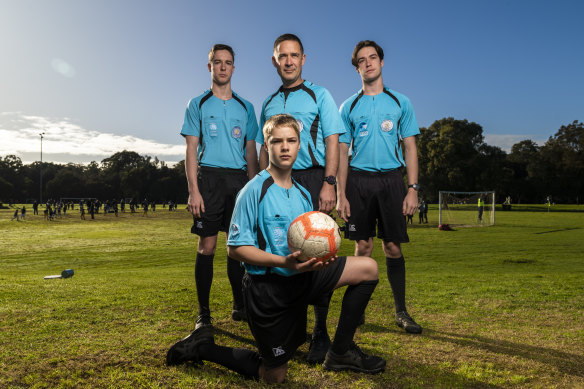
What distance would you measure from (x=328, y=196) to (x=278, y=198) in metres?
0.79

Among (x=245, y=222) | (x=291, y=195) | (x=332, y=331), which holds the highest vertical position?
(x=291, y=195)

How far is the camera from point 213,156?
4.45m

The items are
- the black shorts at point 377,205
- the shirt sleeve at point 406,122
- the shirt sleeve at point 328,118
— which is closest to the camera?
the shirt sleeve at point 328,118

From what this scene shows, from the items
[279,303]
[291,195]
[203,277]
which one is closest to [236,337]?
[203,277]

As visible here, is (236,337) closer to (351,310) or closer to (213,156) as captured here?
(351,310)

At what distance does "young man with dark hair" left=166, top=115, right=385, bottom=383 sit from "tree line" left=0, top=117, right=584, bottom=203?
54.3 metres

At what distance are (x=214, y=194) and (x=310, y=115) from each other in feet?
4.60

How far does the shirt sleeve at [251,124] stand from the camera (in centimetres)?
468

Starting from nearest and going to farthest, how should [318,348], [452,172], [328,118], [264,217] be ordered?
[264,217]
[318,348]
[328,118]
[452,172]

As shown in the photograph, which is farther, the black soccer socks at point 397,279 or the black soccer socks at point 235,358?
the black soccer socks at point 397,279

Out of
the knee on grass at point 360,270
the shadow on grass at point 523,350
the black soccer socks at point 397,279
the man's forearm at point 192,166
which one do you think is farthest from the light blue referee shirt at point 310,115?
the shadow on grass at point 523,350

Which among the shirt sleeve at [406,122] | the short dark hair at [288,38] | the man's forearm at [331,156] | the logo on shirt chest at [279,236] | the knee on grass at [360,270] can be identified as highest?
the short dark hair at [288,38]

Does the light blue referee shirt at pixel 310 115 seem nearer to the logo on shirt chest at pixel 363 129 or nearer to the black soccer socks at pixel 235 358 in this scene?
the logo on shirt chest at pixel 363 129

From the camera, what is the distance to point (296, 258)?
2709 mm
